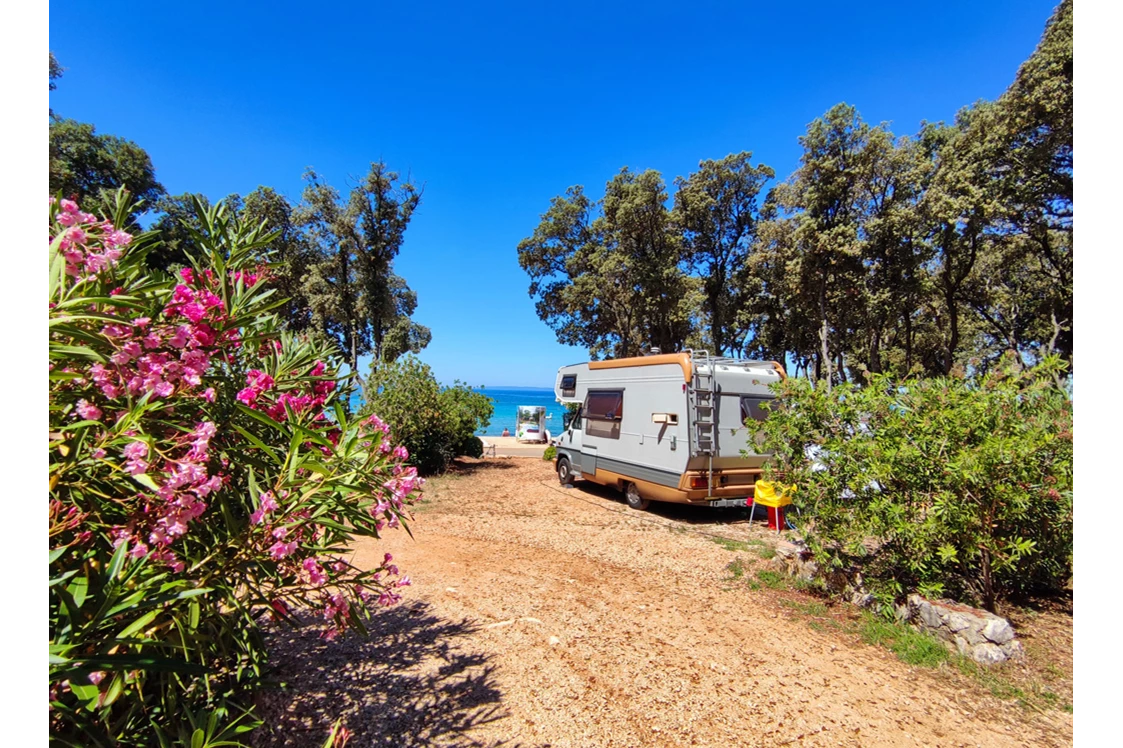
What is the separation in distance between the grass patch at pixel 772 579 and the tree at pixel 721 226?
744 inches

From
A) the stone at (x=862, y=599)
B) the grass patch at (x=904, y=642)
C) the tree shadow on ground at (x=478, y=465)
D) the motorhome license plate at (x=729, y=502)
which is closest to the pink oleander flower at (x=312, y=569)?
the grass patch at (x=904, y=642)

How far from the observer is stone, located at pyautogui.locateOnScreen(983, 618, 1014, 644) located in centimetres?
345

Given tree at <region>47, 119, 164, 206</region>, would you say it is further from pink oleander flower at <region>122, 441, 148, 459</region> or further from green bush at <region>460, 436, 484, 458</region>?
pink oleander flower at <region>122, 441, 148, 459</region>

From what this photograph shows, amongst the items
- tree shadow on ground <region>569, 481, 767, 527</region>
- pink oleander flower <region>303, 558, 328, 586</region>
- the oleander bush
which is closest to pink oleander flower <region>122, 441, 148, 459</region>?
the oleander bush

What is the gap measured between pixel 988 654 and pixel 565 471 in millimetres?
8628

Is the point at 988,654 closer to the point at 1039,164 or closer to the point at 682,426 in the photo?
the point at 682,426

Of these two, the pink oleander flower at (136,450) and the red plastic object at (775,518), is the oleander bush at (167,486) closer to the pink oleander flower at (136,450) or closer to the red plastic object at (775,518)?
the pink oleander flower at (136,450)

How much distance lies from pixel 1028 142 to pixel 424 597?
67.0 feet

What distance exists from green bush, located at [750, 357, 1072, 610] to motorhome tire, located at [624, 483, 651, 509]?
14.0 feet

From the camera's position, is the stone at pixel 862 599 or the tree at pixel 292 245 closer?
the stone at pixel 862 599

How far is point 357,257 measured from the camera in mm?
18344

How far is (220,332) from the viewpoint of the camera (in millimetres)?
1783

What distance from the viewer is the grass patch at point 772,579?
5.16 meters
